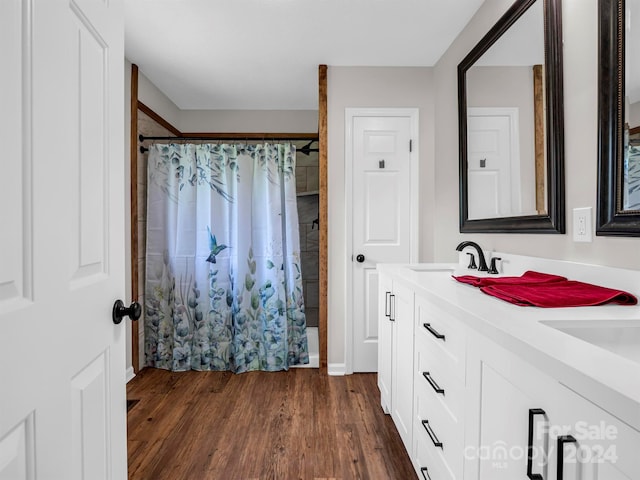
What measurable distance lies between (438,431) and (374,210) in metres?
1.73

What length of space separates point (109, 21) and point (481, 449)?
149 cm

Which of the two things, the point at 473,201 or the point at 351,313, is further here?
the point at 351,313

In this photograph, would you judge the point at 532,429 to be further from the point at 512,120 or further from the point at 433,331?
the point at 512,120

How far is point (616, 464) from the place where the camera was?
53 cm

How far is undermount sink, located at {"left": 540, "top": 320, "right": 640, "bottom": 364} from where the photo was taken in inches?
34.1

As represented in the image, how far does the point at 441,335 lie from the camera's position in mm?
1241

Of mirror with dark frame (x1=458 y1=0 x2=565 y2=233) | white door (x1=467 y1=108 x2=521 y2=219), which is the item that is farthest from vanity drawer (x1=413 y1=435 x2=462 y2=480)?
white door (x1=467 y1=108 x2=521 y2=219)

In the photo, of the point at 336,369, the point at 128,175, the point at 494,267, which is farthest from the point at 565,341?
the point at 128,175

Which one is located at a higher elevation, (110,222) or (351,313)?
(110,222)

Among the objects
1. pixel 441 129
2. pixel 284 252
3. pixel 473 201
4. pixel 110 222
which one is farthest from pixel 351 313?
pixel 110 222

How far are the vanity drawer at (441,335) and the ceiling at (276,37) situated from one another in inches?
66.6

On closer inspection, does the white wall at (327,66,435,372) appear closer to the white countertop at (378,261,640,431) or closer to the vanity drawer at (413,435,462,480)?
the vanity drawer at (413,435,462,480)

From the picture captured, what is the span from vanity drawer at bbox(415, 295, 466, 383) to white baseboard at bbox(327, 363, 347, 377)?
1.35 meters

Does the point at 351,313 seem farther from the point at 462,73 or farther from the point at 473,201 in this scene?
the point at 462,73
